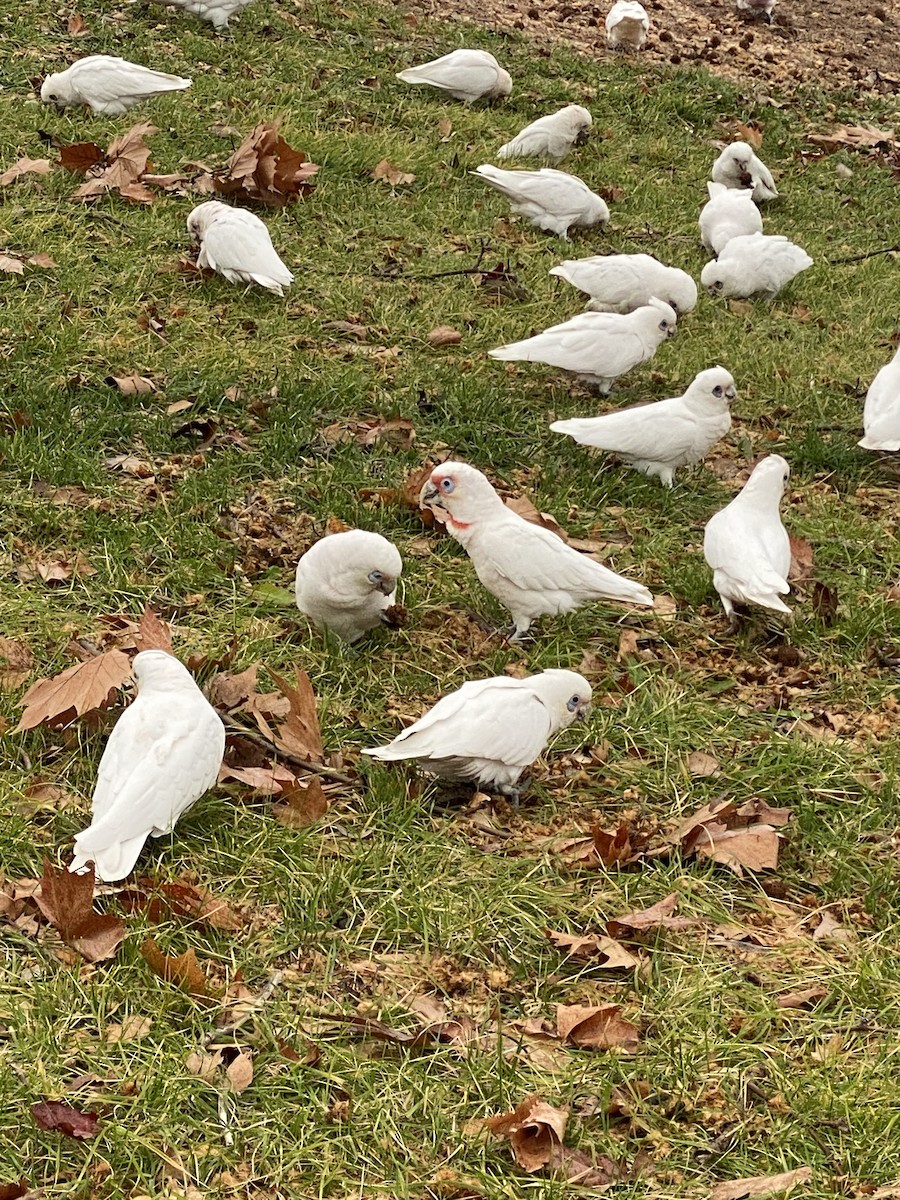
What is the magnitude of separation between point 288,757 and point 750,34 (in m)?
10.2

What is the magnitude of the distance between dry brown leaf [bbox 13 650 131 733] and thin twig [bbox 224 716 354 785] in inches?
14.2

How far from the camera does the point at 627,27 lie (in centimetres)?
1084

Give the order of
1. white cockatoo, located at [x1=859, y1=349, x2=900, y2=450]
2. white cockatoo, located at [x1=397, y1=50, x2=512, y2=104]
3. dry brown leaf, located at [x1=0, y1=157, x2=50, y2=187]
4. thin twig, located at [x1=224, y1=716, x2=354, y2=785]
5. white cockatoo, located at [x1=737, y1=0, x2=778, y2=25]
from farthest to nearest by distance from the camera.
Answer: white cockatoo, located at [x1=737, y1=0, x2=778, y2=25] < white cockatoo, located at [x1=397, y1=50, x2=512, y2=104] < dry brown leaf, located at [x1=0, y1=157, x2=50, y2=187] < white cockatoo, located at [x1=859, y1=349, x2=900, y2=450] < thin twig, located at [x1=224, y1=716, x2=354, y2=785]

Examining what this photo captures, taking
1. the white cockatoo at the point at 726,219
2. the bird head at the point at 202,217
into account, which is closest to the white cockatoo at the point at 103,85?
the bird head at the point at 202,217

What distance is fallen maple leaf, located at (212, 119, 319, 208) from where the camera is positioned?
7293 mm

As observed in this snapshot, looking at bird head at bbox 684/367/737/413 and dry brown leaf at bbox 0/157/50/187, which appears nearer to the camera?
bird head at bbox 684/367/737/413

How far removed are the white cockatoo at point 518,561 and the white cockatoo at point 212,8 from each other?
6504 mm

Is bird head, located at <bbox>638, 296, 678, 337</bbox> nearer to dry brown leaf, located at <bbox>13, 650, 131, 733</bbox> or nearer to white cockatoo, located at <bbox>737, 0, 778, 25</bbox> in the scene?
dry brown leaf, located at <bbox>13, 650, 131, 733</bbox>

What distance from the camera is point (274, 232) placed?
7.12m

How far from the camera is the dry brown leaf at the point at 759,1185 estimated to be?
2605 mm

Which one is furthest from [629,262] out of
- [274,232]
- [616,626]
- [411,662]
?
[411,662]

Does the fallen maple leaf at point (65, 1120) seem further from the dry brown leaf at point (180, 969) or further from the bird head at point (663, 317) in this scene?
the bird head at point (663, 317)

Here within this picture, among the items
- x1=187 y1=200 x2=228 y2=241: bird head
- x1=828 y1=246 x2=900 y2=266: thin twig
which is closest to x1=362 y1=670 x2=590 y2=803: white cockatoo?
x1=187 y1=200 x2=228 y2=241: bird head

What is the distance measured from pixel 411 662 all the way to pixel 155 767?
3.96 feet
